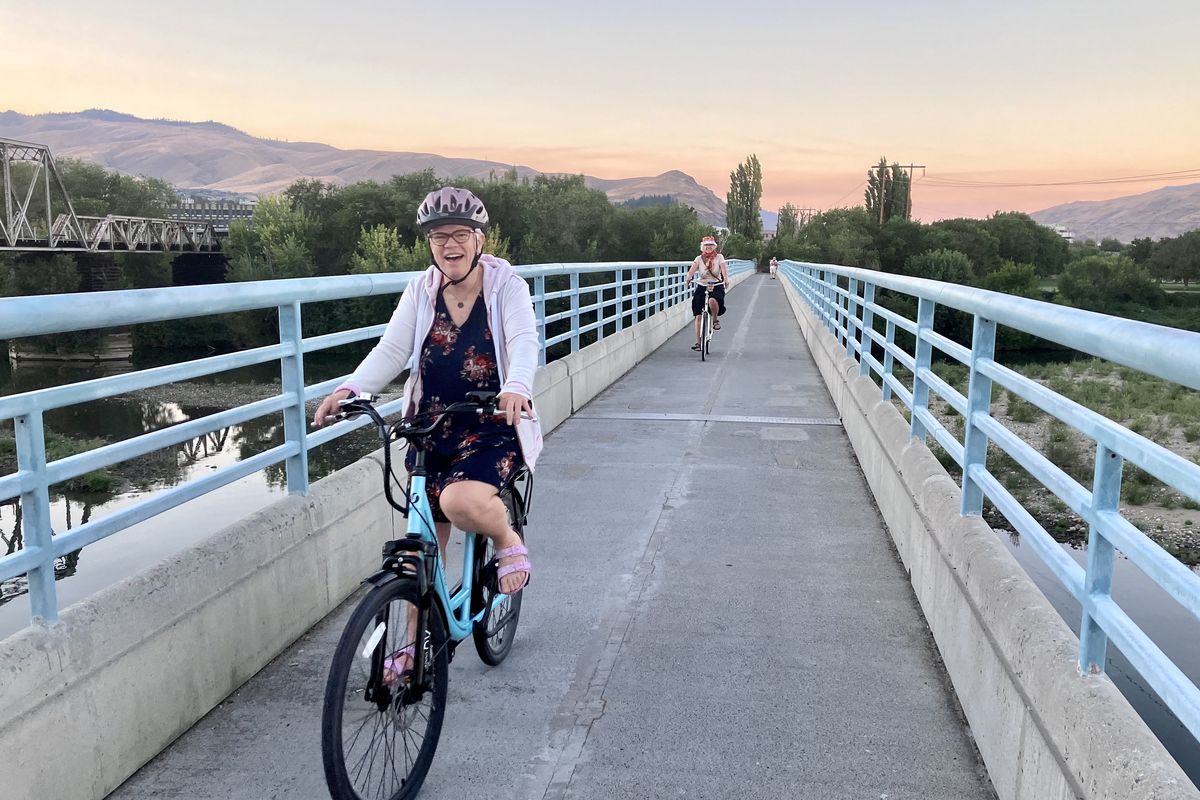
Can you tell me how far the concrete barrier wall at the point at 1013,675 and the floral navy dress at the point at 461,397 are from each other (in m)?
1.78

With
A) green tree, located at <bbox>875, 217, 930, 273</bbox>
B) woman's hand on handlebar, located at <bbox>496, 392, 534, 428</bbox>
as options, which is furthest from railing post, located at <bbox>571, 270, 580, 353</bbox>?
green tree, located at <bbox>875, 217, 930, 273</bbox>

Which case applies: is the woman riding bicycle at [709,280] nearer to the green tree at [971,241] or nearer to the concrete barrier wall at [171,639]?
the concrete barrier wall at [171,639]

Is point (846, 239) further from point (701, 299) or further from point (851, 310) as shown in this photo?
point (851, 310)

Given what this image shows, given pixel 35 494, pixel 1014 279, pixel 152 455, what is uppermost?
pixel 35 494

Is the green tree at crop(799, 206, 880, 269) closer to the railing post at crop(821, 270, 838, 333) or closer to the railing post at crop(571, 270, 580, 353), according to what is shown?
the railing post at crop(821, 270, 838, 333)

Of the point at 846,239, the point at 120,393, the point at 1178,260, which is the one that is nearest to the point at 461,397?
the point at 120,393

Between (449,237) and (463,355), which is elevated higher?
(449,237)

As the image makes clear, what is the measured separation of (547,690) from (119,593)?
166 cm

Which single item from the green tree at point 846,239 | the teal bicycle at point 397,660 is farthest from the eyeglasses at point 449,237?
the green tree at point 846,239

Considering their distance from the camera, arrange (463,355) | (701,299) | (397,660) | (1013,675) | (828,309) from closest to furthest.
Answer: (397,660), (1013,675), (463,355), (828,309), (701,299)

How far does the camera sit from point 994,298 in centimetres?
396

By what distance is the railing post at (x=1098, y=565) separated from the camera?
8.39ft

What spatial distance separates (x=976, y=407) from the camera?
13.5 ft

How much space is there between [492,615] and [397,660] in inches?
37.5
